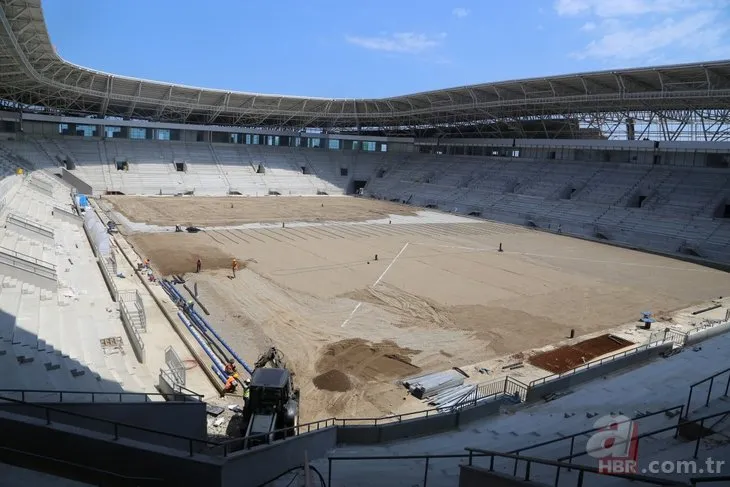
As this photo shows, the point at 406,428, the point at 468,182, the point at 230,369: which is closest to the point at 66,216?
the point at 230,369

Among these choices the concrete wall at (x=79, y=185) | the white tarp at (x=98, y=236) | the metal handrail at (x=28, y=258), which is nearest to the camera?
the metal handrail at (x=28, y=258)

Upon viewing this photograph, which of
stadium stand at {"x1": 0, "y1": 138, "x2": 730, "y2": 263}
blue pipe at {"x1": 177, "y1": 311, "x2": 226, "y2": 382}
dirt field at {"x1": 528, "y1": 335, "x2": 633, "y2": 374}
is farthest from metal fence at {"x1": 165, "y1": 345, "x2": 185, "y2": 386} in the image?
stadium stand at {"x1": 0, "y1": 138, "x2": 730, "y2": 263}

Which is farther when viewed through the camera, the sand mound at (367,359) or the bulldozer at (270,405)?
the sand mound at (367,359)

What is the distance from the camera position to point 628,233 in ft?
117

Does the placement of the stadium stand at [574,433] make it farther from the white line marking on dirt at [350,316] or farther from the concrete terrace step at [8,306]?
the concrete terrace step at [8,306]

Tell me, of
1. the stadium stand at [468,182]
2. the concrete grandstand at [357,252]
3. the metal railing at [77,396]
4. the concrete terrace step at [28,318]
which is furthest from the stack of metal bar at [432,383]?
the stadium stand at [468,182]

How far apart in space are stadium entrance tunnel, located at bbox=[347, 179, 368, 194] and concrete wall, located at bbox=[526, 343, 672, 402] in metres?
52.9

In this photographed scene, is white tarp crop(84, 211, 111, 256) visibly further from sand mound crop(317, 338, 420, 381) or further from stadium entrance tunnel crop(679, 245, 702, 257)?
stadium entrance tunnel crop(679, 245, 702, 257)

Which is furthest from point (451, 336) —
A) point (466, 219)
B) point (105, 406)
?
point (466, 219)

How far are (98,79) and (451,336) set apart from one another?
132ft

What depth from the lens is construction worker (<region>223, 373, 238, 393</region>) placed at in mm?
10859

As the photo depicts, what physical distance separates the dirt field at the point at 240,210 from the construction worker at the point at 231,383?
2439 cm

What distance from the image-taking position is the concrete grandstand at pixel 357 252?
22.0 feet

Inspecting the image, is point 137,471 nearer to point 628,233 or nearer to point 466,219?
point 628,233
